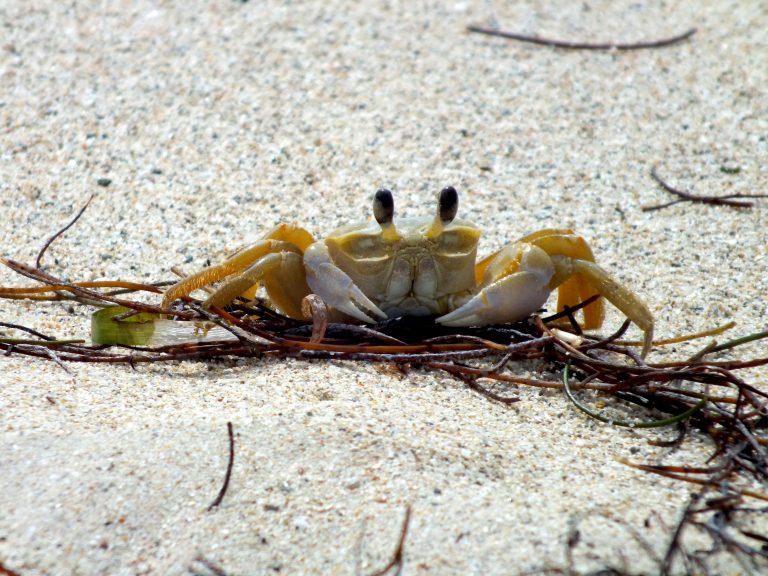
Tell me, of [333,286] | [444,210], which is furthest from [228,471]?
[444,210]

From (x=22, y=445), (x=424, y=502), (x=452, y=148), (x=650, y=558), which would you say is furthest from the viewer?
(x=452, y=148)

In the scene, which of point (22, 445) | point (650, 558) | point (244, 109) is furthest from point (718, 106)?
point (22, 445)

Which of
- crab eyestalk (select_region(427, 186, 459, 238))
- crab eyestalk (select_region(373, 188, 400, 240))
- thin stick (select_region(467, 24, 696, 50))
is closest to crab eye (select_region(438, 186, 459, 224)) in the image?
crab eyestalk (select_region(427, 186, 459, 238))

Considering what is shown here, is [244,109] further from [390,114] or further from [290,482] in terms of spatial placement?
[290,482]

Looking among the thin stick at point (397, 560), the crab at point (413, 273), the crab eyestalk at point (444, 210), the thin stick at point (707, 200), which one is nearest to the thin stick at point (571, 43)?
the thin stick at point (707, 200)

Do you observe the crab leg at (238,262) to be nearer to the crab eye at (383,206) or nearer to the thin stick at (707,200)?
the crab eye at (383,206)

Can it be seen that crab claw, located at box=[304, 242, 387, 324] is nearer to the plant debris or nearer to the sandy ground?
the plant debris

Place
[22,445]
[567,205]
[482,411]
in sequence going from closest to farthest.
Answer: [22,445] < [482,411] < [567,205]
